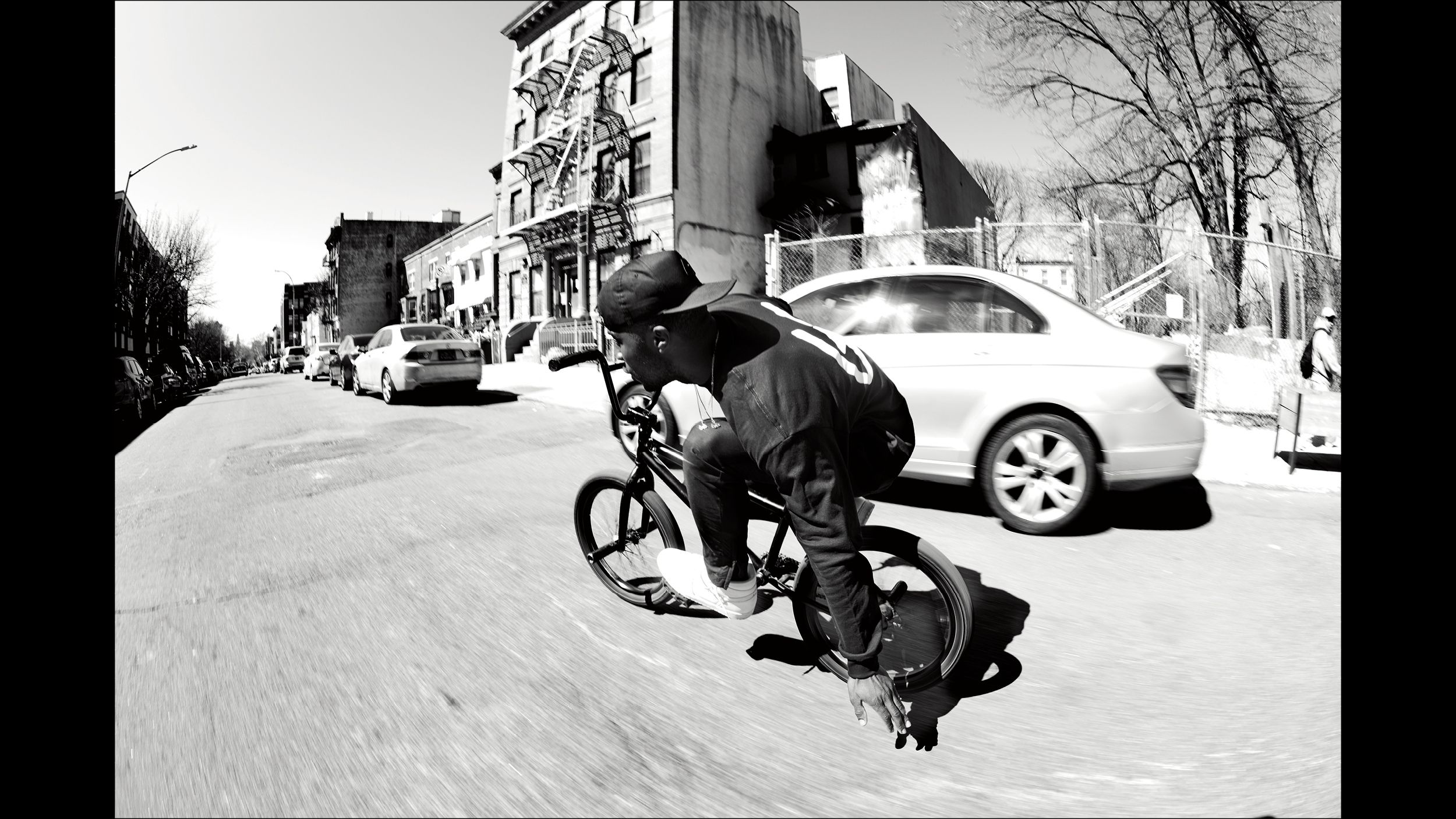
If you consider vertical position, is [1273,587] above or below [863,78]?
below

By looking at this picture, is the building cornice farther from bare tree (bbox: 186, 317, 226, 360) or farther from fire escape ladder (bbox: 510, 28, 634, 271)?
bare tree (bbox: 186, 317, 226, 360)

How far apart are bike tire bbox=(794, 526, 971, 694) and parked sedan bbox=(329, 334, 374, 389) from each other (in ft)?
52.1

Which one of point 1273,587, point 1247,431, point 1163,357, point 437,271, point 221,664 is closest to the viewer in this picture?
point 221,664

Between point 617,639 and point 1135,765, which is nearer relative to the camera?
point 1135,765

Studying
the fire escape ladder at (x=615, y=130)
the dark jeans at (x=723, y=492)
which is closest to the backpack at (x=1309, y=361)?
the dark jeans at (x=723, y=492)

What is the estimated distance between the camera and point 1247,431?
8188 mm

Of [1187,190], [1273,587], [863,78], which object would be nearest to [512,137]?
[863,78]

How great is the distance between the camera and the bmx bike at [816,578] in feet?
7.68

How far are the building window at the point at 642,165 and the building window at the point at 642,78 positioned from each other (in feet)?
4.66

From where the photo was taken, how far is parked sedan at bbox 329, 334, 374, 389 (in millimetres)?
17547

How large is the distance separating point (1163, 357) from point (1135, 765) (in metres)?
3.16

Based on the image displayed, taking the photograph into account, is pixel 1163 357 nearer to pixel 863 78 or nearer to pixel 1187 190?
pixel 1187 190
